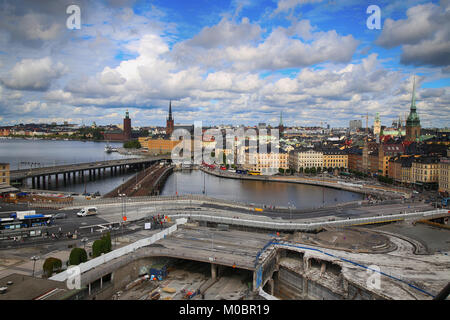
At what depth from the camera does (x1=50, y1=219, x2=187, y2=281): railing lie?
1024cm

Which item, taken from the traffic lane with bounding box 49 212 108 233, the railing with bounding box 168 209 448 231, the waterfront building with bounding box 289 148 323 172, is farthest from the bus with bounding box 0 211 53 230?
the waterfront building with bounding box 289 148 323 172

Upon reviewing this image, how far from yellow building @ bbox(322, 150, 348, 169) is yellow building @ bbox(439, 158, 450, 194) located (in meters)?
20.0

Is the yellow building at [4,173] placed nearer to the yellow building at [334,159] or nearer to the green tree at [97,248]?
the green tree at [97,248]

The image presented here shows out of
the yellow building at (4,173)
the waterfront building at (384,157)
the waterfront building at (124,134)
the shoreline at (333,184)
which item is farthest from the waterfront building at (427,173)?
the waterfront building at (124,134)

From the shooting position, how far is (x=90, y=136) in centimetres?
17325

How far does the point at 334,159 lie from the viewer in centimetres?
5428

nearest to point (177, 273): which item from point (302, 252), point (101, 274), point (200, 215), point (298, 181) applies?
point (101, 274)

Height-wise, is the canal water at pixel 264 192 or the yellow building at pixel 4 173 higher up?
the yellow building at pixel 4 173

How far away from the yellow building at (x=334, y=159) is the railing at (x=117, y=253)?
137 feet

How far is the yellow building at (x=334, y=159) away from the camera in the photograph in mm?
53781

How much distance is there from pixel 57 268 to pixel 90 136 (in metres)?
174

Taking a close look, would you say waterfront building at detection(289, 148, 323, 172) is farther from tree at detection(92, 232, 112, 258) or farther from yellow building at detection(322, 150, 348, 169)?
tree at detection(92, 232, 112, 258)
